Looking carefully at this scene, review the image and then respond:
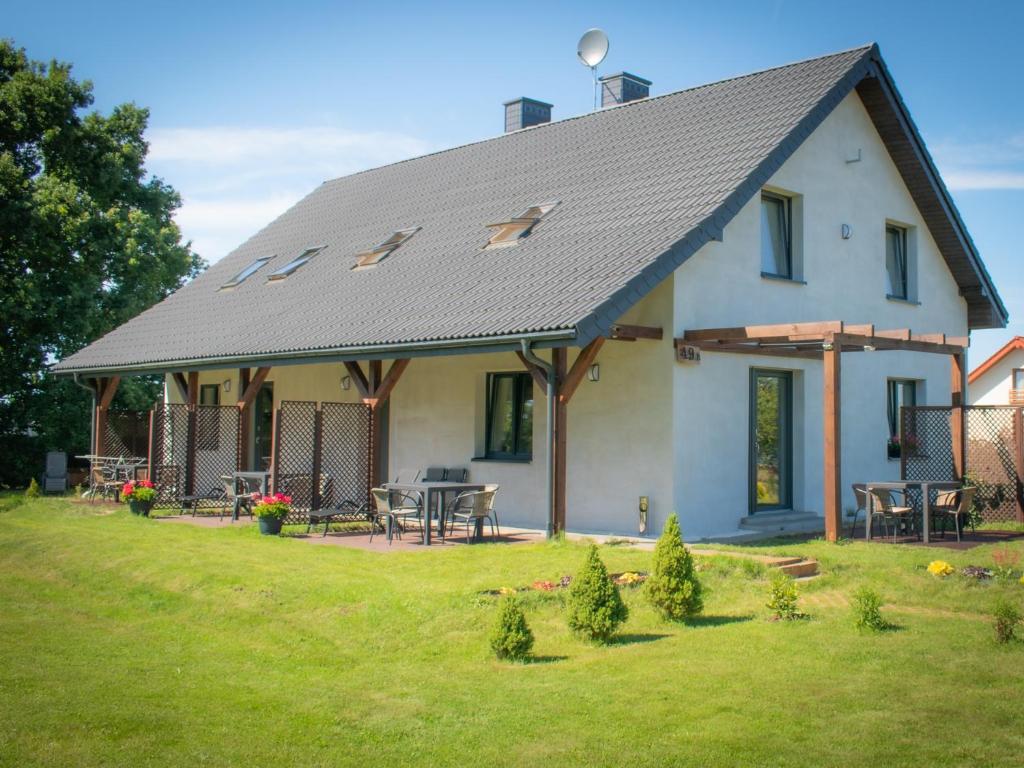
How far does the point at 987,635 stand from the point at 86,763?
255 inches

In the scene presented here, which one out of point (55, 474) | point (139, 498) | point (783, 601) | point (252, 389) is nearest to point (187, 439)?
point (139, 498)

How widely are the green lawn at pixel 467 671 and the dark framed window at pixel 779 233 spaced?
17.6 feet

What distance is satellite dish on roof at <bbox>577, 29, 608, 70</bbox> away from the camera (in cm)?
2120

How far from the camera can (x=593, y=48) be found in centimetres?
2136

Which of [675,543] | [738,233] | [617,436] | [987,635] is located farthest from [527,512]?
[987,635]

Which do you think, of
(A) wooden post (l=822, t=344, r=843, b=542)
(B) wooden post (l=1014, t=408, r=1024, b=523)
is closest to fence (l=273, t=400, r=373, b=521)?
(A) wooden post (l=822, t=344, r=843, b=542)

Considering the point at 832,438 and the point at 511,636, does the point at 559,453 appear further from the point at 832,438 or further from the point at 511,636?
the point at 511,636

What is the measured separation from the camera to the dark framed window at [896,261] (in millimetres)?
18328

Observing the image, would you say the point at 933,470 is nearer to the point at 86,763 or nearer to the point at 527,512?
the point at 527,512

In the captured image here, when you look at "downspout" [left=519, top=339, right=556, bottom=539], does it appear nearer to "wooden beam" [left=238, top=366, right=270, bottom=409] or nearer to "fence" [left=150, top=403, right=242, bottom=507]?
"wooden beam" [left=238, top=366, right=270, bottom=409]

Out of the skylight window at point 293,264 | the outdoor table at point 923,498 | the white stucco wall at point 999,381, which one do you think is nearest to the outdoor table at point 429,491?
the outdoor table at point 923,498

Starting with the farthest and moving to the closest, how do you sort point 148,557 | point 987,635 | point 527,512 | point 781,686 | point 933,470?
point 933,470
point 527,512
point 148,557
point 987,635
point 781,686

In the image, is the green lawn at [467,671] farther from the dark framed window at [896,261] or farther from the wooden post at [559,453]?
the dark framed window at [896,261]

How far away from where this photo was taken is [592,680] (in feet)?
23.0
